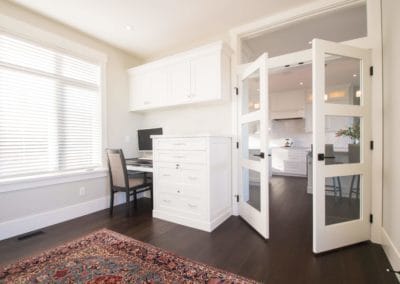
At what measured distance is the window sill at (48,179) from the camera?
7.51 feet

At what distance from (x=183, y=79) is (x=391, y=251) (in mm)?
3013

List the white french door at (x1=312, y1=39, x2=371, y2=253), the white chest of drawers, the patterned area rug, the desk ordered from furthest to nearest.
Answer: the desk, the white chest of drawers, the white french door at (x1=312, y1=39, x2=371, y2=253), the patterned area rug

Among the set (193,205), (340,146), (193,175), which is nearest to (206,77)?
(193,175)

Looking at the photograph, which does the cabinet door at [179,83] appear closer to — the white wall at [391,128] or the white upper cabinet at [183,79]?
the white upper cabinet at [183,79]

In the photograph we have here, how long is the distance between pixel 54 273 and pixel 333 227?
2562 millimetres

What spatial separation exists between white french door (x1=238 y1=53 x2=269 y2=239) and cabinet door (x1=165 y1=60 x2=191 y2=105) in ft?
2.59

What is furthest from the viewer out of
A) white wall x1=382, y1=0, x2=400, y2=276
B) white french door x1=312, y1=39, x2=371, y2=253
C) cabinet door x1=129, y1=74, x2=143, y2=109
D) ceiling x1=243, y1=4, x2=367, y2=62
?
cabinet door x1=129, y1=74, x2=143, y2=109

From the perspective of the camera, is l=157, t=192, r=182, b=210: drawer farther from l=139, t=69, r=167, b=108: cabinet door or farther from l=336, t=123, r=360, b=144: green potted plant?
l=336, t=123, r=360, b=144: green potted plant

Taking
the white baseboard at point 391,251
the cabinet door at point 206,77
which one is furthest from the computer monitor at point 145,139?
the white baseboard at point 391,251

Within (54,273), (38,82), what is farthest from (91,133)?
(54,273)

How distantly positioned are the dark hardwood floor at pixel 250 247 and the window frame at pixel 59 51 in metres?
0.59

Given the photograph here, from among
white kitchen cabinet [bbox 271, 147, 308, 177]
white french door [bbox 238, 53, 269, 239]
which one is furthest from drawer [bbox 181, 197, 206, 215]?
white kitchen cabinet [bbox 271, 147, 308, 177]

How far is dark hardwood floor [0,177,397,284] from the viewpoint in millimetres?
1648

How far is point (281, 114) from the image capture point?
641 cm
